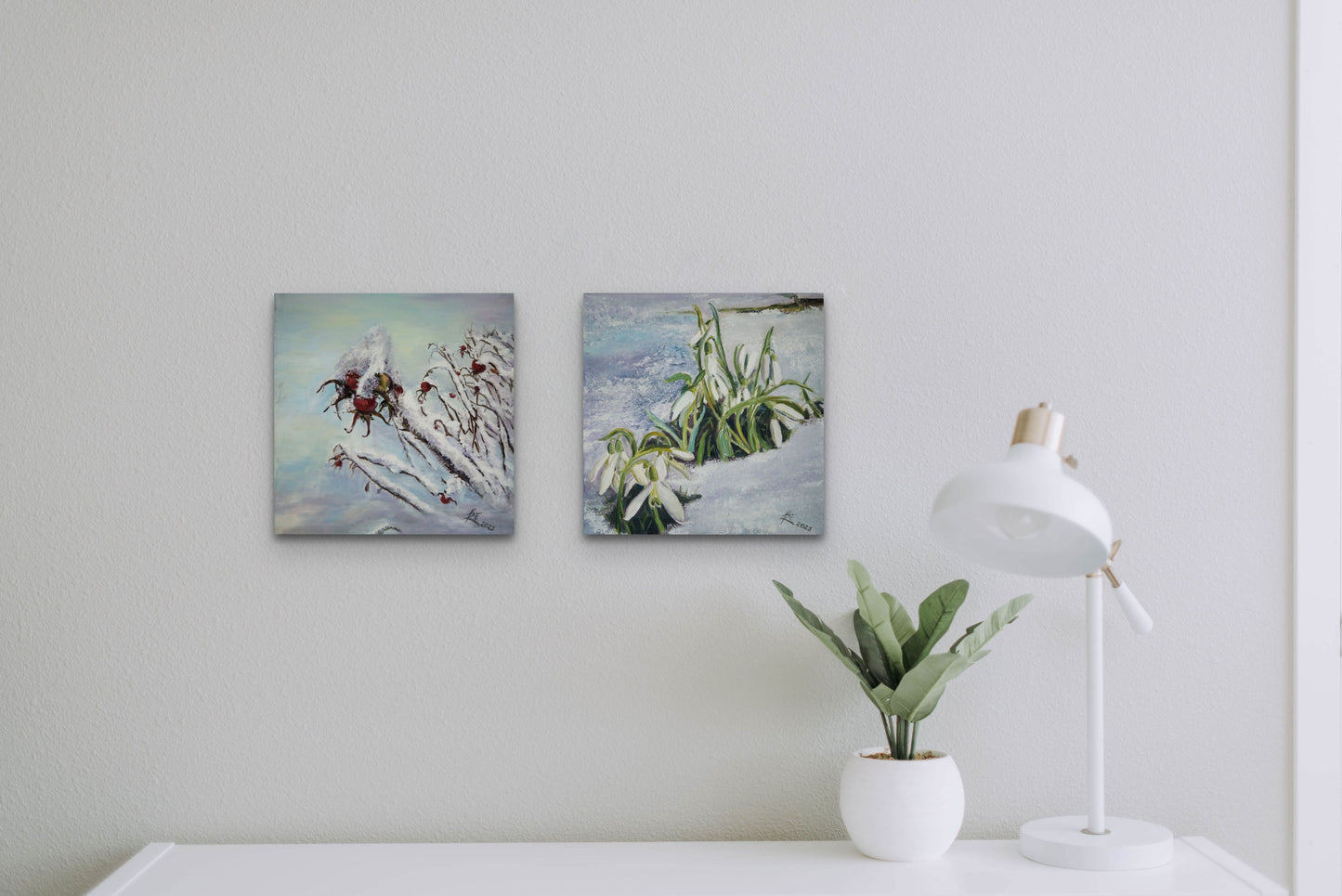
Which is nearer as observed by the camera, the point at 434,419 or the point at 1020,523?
the point at 1020,523

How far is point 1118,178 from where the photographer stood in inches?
60.3

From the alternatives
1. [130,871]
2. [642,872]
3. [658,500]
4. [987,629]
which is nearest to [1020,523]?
[987,629]

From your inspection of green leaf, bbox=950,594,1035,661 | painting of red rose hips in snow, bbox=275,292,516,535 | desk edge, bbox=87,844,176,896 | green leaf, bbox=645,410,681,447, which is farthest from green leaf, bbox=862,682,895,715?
desk edge, bbox=87,844,176,896

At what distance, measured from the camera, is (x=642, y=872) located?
1.33 metres

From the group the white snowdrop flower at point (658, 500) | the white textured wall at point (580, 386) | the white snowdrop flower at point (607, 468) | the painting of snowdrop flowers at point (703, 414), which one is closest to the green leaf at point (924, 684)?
the white textured wall at point (580, 386)

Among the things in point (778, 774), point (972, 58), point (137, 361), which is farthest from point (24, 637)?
point (972, 58)

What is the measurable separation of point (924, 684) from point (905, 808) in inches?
6.7

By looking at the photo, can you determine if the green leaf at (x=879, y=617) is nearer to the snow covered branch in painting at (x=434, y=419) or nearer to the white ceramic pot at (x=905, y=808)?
the white ceramic pot at (x=905, y=808)

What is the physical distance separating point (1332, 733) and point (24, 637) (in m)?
2.01

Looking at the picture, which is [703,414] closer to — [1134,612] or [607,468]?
[607,468]

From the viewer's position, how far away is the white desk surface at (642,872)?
1.26 metres

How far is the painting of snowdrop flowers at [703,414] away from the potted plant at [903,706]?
167 millimetres

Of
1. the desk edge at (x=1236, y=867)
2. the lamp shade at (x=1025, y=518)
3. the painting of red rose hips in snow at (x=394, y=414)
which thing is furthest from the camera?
the painting of red rose hips in snow at (x=394, y=414)
